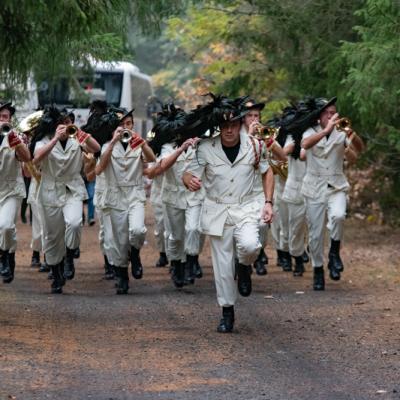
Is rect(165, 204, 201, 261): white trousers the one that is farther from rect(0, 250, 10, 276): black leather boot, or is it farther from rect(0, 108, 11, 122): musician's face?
rect(0, 108, 11, 122): musician's face

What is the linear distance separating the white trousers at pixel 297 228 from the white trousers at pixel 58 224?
348cm

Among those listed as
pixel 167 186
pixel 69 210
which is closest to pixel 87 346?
pixel 69 210

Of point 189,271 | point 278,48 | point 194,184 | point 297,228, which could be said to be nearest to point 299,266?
point 297,228

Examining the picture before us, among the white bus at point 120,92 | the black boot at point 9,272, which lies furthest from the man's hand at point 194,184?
the white bus at point 120,92

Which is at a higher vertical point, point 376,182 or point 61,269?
point 376,182

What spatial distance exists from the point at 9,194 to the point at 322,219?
388cm

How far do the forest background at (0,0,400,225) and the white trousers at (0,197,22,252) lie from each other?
146cm

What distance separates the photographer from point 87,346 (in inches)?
439

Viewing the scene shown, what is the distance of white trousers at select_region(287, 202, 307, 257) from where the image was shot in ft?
57.3

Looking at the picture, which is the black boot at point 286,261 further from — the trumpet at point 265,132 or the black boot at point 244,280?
the black boot at point 244,280

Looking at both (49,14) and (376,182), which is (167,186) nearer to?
(49,14)

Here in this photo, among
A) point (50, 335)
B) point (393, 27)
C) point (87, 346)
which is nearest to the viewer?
point (87, 346)

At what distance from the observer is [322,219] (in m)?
15.7

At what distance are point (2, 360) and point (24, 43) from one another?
3.42 m
